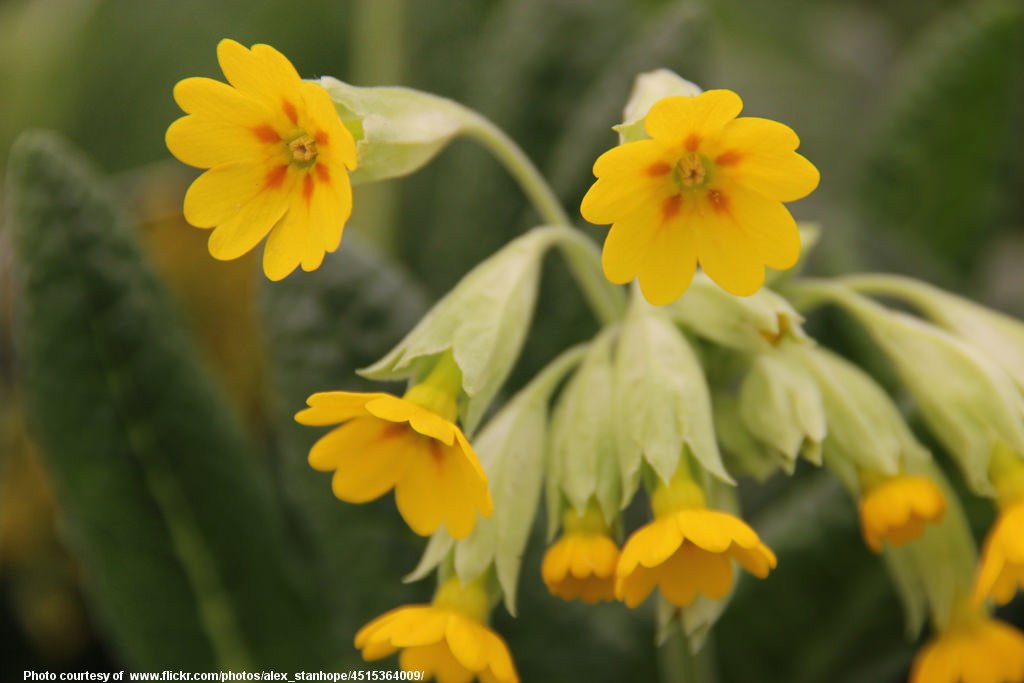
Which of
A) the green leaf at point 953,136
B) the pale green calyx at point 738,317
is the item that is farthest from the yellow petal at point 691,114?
the green leaf at point 953,136

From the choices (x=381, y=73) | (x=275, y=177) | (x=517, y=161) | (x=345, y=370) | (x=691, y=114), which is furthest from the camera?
(x=381, y=73)

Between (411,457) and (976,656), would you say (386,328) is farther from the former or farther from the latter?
(976,656)

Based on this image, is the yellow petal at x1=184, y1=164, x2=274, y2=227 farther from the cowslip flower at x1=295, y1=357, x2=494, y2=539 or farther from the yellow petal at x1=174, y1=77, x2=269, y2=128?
the cowslip flower at x1=295, y1=357, x2=494, y2=539

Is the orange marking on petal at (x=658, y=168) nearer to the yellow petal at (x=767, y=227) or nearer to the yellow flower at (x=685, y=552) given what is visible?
the yellow petal at (x=767, y=227)

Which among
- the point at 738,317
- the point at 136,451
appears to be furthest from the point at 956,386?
the point at 136,451

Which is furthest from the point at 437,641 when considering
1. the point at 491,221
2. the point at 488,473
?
the point at 491,221

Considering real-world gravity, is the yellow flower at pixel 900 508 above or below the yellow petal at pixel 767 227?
below

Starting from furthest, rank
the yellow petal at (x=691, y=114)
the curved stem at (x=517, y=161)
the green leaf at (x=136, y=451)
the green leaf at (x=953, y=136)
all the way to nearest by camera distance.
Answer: the green leaf at (x=953, y=136) → the green leaf at (x=136, y=451) → the curved stem at (x=517, y=161) → the yellow petal at (x=691, y=114)

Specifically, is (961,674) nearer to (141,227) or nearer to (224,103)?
(224,103)
